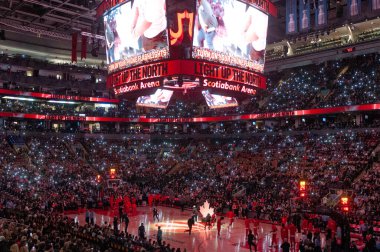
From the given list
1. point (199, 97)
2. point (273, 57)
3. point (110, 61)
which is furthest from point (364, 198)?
point (273, 57)

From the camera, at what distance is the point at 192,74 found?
12.7 metres

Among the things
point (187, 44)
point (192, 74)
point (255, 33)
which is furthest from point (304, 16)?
point (192, 74)

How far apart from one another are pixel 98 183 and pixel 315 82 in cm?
2410

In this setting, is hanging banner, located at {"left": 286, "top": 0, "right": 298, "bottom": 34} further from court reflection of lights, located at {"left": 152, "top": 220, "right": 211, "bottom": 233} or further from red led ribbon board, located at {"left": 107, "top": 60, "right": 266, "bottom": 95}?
court reflection of lights, located at {"left": 152, "top": 220, "right": 211, "bottom": 233}

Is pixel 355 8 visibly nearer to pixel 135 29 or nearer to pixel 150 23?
pixel 150 23

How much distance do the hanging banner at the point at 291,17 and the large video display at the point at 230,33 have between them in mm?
8024

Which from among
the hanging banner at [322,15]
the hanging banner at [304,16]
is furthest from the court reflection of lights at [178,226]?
the hanging banner at [322,15]

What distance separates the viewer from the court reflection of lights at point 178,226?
81.2 ft

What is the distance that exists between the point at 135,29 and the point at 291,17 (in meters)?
12.0

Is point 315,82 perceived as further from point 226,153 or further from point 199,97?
point 199,97

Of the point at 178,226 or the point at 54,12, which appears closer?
the point at 178,226

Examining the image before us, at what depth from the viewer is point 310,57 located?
46.6 m

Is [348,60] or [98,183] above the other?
[348,60]

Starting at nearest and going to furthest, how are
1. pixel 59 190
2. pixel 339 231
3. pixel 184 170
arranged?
1. pixel 339 231
2. pixel 59 190
3. pixel 184 170
